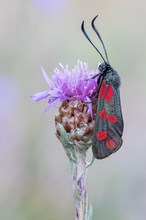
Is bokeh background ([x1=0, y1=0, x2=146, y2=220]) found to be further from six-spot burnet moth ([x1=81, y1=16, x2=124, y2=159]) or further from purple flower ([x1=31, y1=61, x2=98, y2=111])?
six-spot burnet moth ([x1=81, y1=16, x2=124, y2=159])

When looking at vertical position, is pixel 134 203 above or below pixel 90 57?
below

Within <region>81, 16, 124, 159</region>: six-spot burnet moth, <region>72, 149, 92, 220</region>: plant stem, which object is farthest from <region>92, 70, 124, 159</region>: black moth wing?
→ <region>72, 149, 92, 220</region>: plant stem

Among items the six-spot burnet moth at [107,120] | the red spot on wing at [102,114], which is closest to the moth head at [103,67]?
the six-spot burnet moth at [107,120]

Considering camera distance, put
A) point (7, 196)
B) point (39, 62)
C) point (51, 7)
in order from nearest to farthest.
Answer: point (7, 196), point (39, 62), point (51, 7)

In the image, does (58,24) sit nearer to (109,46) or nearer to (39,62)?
(109,46)

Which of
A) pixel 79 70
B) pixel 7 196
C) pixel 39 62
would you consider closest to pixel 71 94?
pixel 79 70

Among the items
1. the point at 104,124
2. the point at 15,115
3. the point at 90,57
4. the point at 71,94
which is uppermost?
the point at 90,57
